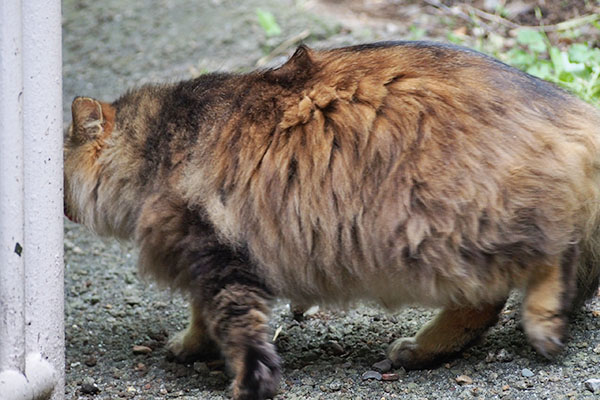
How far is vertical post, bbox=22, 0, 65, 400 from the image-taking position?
2982mm

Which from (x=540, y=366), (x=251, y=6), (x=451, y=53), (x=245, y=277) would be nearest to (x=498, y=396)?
(x=540, y=366)

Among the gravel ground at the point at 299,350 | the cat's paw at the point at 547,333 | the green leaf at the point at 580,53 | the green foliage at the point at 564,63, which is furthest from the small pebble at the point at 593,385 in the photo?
the green leaf at the point at 580,53

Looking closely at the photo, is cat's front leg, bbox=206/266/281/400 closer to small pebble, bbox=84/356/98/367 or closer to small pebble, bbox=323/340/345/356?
small pebble, bbox=323/340/345/356

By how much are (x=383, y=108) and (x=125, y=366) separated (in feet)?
5.72

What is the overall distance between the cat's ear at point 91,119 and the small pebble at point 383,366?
1.65m

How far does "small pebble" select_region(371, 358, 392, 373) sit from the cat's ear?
1646 mm

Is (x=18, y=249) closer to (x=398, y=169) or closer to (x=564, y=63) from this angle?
(x=398, y=169)

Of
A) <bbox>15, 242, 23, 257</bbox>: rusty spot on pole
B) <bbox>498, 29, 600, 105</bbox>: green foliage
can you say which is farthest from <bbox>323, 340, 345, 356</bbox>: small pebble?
<bbox>498, 29, 600, 105</bbox>: green foliage

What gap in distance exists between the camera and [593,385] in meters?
3.19

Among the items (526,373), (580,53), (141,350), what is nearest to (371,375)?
(526,373)

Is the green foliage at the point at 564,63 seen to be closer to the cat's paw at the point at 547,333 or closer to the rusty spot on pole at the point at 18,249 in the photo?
the cat's paw at the point at 547,333

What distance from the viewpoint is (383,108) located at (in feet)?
11.1

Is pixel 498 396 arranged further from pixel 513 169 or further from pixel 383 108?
pixel 383 108

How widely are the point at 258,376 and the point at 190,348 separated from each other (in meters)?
0.74
